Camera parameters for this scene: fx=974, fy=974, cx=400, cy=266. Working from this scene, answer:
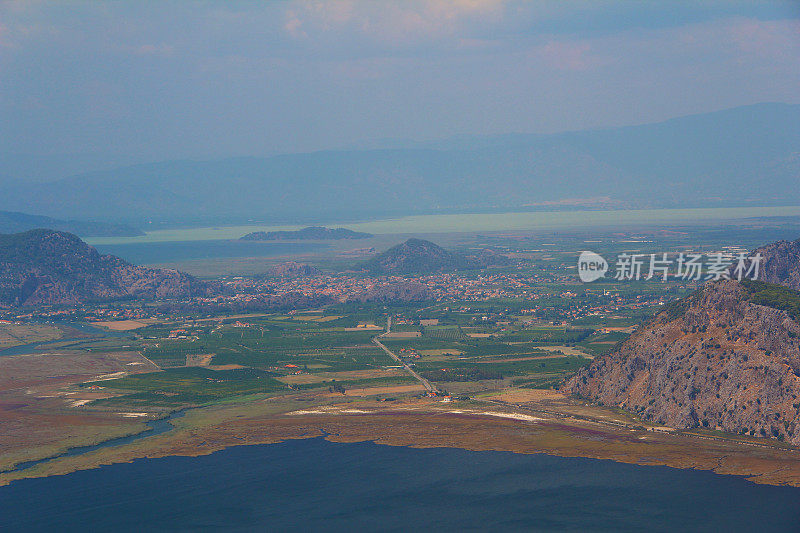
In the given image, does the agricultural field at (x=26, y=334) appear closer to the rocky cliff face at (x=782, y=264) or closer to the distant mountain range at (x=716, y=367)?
the distant mountain range at (x=716, y=367)

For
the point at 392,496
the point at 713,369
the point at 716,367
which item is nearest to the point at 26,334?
the point at 392,496

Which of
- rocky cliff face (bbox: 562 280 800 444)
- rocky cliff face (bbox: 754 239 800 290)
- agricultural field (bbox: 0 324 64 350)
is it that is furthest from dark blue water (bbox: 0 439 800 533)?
rocky cliff face (bbox: 754 239 800 290)

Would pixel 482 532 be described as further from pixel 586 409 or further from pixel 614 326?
pixel 614 326

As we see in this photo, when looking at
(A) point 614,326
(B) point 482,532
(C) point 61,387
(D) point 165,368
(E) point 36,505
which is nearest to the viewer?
(B) point 482,532

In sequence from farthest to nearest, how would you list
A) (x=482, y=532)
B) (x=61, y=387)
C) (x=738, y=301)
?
(x=61, y=387) → (x=738, y=301) → (x=482, y=532)

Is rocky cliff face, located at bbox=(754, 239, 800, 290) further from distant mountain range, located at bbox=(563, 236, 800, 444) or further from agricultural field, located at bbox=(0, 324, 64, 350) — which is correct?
agricultural field, located at bbox=(0, 324, 64, 350)

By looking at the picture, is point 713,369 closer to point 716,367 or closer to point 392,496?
point 716,367

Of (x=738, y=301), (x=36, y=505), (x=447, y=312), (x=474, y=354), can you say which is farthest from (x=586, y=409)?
(x=447, y=312)
